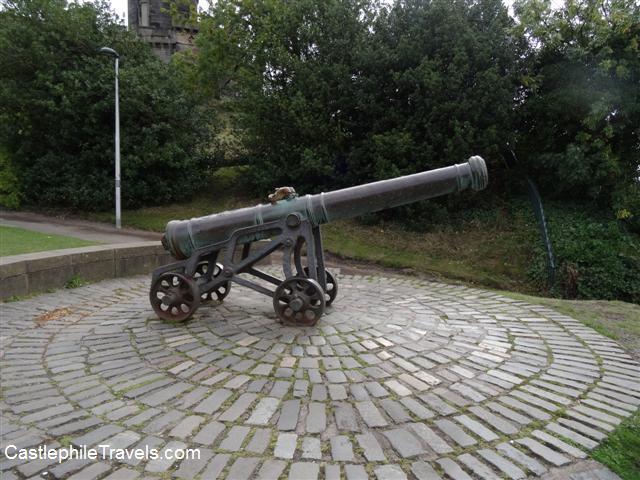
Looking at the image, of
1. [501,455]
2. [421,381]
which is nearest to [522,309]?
[421,381]

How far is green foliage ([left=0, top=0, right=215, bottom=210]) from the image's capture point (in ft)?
47.1

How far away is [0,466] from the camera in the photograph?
7.63ft

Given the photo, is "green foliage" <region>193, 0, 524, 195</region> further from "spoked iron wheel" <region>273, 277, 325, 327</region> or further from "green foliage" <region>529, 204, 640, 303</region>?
"spoked iron wheel" <region>273, 277, 325, 327</region>

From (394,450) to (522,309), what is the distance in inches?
140

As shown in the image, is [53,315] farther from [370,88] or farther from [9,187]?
[9,187]

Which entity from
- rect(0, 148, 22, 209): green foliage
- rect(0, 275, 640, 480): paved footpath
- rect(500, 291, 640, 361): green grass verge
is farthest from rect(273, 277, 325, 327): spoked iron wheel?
rect(0, 148, 22, 209): green foliage

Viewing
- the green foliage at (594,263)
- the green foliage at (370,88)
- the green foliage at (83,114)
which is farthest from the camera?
the green foliage at (83,114)

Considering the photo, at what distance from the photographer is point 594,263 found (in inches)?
393

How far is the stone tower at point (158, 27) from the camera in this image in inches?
1277

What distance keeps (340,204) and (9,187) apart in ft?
53.2

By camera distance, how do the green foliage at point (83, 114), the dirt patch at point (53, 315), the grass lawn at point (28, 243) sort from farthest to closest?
the green foliage at point (83, 114) → the grass lawn at point (28, 243) → the dirt patch at point (53, 315)

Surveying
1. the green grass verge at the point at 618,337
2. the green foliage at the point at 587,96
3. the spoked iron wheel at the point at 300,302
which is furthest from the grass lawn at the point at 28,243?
the green foliage at the point at 587,96

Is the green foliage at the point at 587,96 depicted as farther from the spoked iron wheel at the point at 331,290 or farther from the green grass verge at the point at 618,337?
the spoked iron wheel at the point at 331,290

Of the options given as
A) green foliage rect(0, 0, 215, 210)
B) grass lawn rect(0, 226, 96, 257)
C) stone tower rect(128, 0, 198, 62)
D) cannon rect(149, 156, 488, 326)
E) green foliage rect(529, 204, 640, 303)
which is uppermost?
stone tower rect(128, 0, 198, 62)
